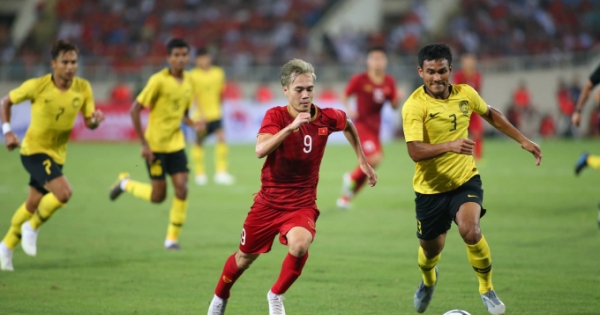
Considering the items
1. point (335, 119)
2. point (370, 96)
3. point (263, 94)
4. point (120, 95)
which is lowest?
point (335, 119)

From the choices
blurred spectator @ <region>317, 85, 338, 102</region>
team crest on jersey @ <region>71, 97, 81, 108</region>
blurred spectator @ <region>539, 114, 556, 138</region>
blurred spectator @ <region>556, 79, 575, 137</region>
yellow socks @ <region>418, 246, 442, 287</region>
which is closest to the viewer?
yellow socks @ <region>418, 246, 442, 287</region>

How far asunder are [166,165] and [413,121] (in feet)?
14.9

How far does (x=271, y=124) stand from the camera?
5.99 m

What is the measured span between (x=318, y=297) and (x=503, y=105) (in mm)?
26956

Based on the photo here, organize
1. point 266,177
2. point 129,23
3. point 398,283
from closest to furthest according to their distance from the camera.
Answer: point 266,177 → point 398,283 → point 129,23

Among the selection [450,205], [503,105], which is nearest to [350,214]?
[450,205]

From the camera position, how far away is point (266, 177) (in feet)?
20.5

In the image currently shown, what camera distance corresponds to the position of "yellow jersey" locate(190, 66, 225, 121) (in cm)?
1828

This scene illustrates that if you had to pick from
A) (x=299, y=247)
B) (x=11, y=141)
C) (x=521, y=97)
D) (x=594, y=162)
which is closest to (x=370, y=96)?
(x=594, y=162)

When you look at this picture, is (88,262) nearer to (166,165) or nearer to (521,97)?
(166,165)

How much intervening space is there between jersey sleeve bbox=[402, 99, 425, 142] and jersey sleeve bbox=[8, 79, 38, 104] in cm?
456

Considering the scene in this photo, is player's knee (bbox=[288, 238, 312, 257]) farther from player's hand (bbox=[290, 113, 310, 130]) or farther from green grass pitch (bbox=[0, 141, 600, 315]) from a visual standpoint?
green grass pitch (bbox=[0, 141, 600, 315])

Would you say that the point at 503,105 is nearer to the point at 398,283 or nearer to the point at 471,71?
the point at 471,71

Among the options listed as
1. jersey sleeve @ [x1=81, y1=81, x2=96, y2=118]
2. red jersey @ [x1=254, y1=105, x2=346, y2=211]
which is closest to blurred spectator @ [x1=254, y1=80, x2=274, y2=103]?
jersey sleeve @ [x1=81, y1=81, x2=96, y2=118]
